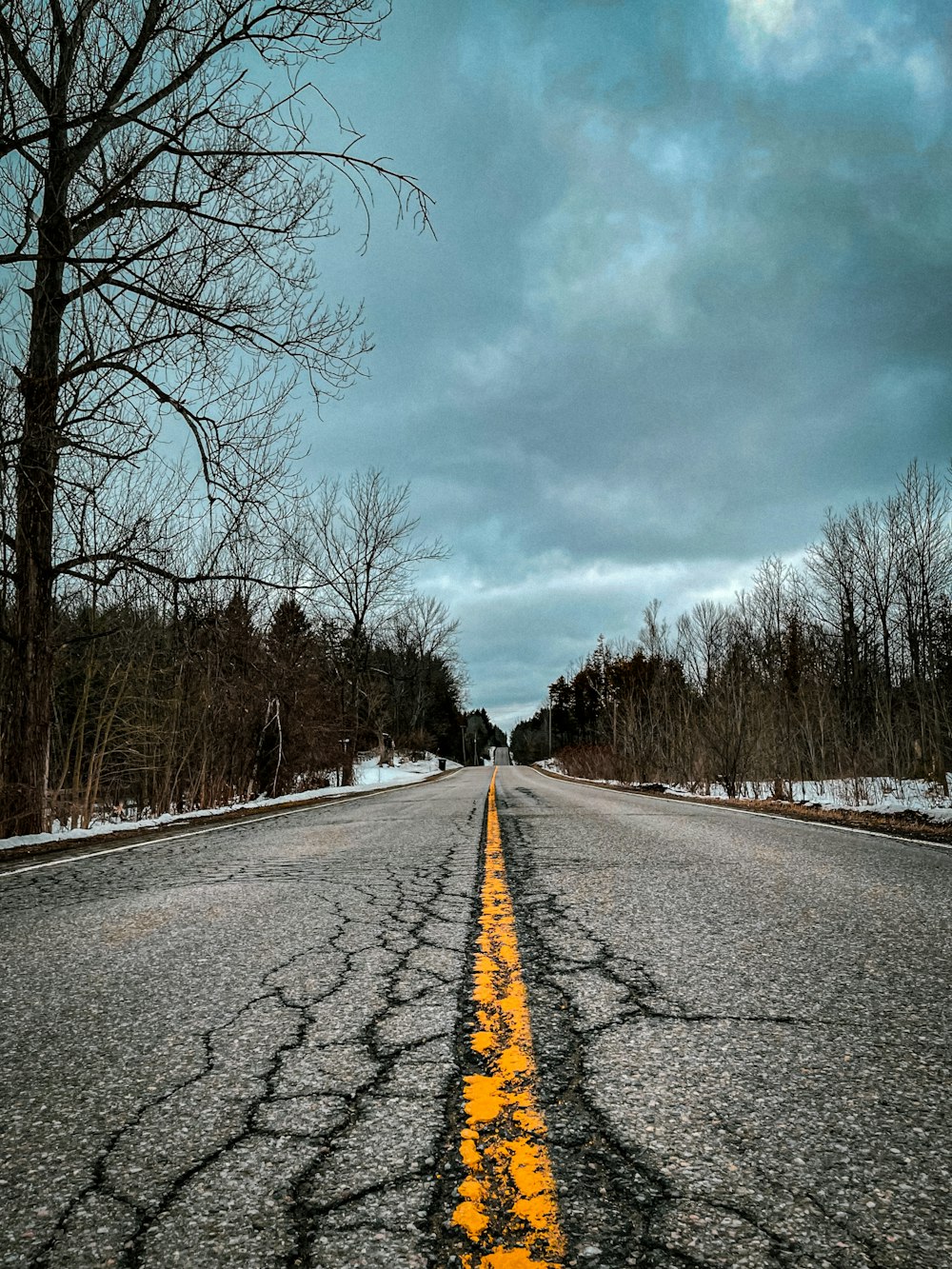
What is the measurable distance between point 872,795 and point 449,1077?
56.1ft

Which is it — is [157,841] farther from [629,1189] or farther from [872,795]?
[872,795]

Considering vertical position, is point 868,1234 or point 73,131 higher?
point 73,131

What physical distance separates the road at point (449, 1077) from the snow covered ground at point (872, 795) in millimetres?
7968

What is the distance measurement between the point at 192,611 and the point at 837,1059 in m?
9.35

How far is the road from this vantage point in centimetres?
132

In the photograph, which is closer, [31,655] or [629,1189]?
[629,1189]

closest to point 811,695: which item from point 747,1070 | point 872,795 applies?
point 872,795

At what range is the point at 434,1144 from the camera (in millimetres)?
1601

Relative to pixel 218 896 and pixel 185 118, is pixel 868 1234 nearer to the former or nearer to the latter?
pixel 218 896

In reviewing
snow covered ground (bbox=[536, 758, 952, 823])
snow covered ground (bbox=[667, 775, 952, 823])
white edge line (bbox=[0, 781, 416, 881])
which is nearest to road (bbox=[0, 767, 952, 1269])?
white edge line (bbox=[0, 781, 416, 881])

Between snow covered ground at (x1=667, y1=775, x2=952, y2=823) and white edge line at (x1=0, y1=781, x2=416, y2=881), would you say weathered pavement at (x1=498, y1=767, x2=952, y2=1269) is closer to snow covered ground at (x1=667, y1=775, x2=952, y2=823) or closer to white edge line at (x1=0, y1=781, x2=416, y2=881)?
white edge line at (x1=0, y1=781, x2=416, y2=881)

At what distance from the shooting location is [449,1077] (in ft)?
6.38

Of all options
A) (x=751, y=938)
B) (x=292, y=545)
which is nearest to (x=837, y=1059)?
(x=751, y=938)

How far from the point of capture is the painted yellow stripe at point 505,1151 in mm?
1259
